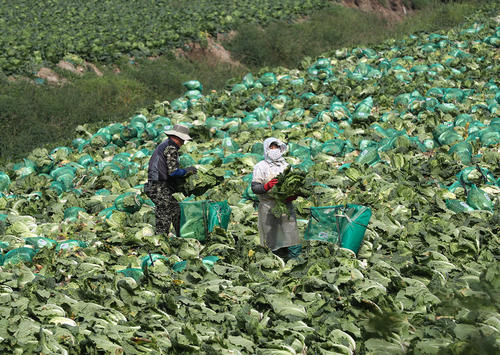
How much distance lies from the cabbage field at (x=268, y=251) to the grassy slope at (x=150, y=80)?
3.22 m

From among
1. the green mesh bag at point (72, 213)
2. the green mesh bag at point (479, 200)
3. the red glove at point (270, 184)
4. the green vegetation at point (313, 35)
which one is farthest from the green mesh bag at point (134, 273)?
the green vegetation at point (313, 35)

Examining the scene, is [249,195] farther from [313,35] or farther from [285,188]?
[313,35]

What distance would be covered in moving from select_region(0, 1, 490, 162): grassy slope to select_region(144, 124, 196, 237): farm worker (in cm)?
737

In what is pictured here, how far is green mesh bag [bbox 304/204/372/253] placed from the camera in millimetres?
5637

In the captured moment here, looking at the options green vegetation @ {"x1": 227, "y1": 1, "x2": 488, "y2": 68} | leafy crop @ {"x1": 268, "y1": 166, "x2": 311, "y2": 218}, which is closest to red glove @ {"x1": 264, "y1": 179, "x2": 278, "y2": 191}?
leafy crop @ {"x1": 268, "y1": 166, "x2": 311, "y2": 218}

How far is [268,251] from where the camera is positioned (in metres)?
5.80

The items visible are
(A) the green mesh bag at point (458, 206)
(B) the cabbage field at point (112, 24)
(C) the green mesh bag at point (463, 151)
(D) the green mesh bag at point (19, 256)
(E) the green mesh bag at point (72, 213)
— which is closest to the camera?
(D) the green mesh bag at point (19, 256)

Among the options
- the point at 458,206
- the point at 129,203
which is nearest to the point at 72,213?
the point at 129,203

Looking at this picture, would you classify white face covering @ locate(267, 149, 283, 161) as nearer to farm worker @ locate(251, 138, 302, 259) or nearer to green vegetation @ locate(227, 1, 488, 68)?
farm worker @ locate(251, 138, 302, 259)

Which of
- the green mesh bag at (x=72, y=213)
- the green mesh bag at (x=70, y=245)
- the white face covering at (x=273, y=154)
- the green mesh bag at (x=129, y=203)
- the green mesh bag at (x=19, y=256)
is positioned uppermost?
the white face covering at (x=273, y=154)

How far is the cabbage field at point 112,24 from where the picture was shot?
19406 millimetres

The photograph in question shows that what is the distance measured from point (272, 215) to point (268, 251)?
0.35 metres

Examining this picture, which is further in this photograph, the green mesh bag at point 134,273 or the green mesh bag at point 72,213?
the green mesh bag at point 72,213

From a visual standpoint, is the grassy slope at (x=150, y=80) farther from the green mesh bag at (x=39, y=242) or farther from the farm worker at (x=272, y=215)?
the farm worker at (x=272, y=215)
